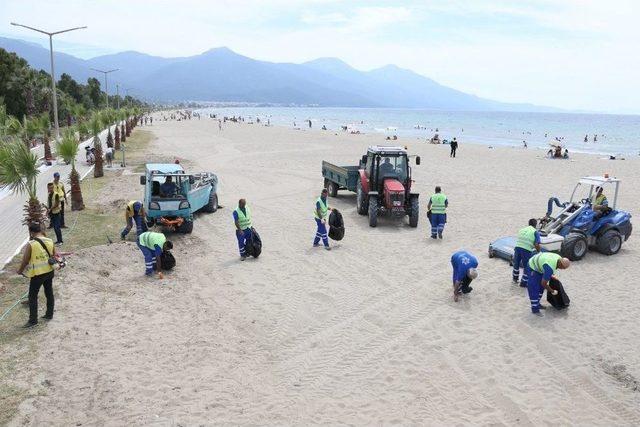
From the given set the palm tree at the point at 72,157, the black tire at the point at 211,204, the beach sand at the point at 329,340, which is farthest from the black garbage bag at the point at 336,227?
the palm tree at the point at 72,157

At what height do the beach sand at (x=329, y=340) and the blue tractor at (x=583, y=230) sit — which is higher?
the blue tractor at (x=583, y=230)

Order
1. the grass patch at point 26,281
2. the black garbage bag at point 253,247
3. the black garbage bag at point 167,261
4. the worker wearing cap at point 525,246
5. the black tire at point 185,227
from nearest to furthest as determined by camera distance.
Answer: the grass patch at point 26,281 < the worker wearing cap at point 525,246 < the black garbage bag at point 167,261 < the black garbage bag at point 253,247 < the black tire at point 185,227

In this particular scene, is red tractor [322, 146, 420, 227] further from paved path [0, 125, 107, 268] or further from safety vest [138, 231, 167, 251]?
paved path [0, 125, 107, 268]

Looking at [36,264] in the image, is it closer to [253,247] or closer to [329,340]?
[329,340]

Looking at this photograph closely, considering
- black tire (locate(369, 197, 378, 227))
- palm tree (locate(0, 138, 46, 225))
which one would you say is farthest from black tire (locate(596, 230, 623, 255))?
Answer: palm tree (locate(0, 138, 46, 225))

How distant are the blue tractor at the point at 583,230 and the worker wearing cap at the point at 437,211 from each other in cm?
167

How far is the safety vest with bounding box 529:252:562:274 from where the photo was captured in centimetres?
835

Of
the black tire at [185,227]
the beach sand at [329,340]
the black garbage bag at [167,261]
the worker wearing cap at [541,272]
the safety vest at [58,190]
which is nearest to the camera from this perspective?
the beach sand at [329,340]

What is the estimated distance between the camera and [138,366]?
6844 millimetres

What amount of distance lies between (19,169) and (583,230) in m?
13.0

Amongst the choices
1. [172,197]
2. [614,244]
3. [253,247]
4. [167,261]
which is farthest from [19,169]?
[614,244]

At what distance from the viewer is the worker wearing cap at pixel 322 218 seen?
40.3 ft

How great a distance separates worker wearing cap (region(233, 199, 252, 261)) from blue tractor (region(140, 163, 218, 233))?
2471 mm

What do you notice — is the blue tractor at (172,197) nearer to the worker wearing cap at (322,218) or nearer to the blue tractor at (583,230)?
the worker wearing cap at (322,218)
